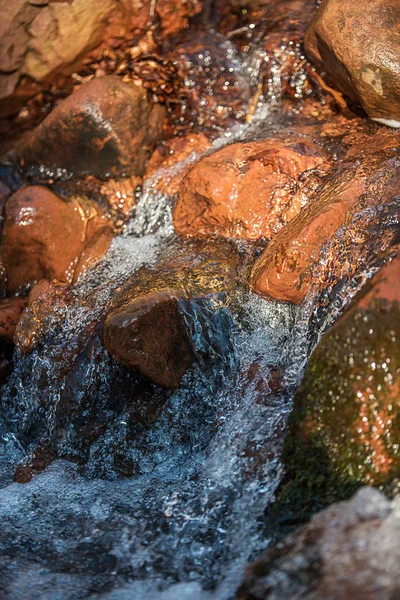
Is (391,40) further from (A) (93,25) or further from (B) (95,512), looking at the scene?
(B) (95,512)

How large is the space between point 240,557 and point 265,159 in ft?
7.16

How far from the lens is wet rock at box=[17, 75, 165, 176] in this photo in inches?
160

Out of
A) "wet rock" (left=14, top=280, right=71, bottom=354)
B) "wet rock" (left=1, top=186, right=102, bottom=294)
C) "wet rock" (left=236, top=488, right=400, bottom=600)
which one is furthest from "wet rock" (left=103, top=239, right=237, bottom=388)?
"wet rock" (left=236, top=488, right=400, bottom=600)

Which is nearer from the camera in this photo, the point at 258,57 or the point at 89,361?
the point at 89,361

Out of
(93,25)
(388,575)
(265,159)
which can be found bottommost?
(388,575)

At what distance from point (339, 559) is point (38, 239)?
2.56m

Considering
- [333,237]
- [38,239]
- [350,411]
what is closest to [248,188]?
[333,237]

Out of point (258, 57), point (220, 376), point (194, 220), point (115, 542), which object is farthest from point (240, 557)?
point (258, 57)

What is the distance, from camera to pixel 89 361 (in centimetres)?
327

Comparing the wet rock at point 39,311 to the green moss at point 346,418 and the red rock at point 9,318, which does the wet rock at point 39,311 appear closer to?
the red rock at point 9,318

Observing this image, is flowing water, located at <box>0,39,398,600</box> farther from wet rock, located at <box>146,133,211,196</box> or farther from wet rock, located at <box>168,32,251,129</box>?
wet rock, located at <box>168,32,251,129</box>

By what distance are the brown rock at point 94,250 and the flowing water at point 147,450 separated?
9cm

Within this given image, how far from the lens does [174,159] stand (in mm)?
4230

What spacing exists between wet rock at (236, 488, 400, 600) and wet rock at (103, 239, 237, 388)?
1091mm
